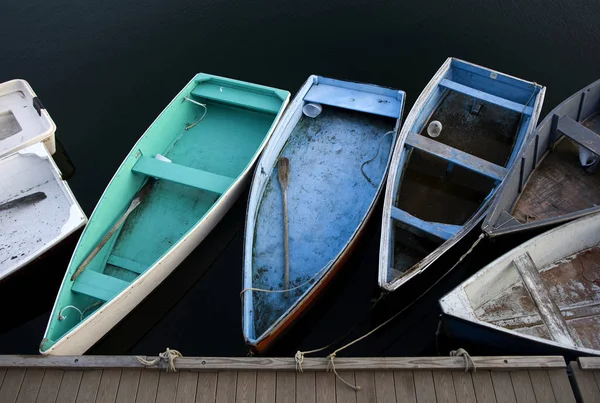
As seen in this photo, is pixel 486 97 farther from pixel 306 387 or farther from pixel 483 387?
pixel 306 387

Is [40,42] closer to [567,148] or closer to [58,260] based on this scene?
[58,260]

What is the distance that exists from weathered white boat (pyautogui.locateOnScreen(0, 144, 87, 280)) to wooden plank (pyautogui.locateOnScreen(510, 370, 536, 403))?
6.58 m

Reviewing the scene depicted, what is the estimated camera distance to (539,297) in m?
6.03

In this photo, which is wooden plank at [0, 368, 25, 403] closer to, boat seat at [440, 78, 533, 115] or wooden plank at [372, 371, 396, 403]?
wooden plank at [372, 371, 396, 403]

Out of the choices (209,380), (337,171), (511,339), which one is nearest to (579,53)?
(337,171)

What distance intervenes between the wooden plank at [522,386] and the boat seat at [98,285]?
16.8 feet

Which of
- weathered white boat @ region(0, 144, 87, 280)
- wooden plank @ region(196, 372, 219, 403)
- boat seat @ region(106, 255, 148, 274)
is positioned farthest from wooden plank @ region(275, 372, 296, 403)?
weathered white boat @ region(0, 144, 87, 280)

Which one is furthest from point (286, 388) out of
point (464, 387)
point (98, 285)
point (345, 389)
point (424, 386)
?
point (98, 285)

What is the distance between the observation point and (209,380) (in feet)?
15.5

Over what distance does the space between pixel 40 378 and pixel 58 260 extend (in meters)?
3.07

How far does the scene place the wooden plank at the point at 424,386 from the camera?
454 centimetres

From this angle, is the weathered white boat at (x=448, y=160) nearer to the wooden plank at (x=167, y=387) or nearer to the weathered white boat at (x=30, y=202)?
the wooden plank at (x=167, y=387)

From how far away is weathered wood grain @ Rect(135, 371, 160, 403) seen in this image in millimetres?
4676

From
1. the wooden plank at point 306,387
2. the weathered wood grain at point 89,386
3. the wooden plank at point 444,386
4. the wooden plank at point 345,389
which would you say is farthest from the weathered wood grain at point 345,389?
the weathered wood grain at point 89,386
